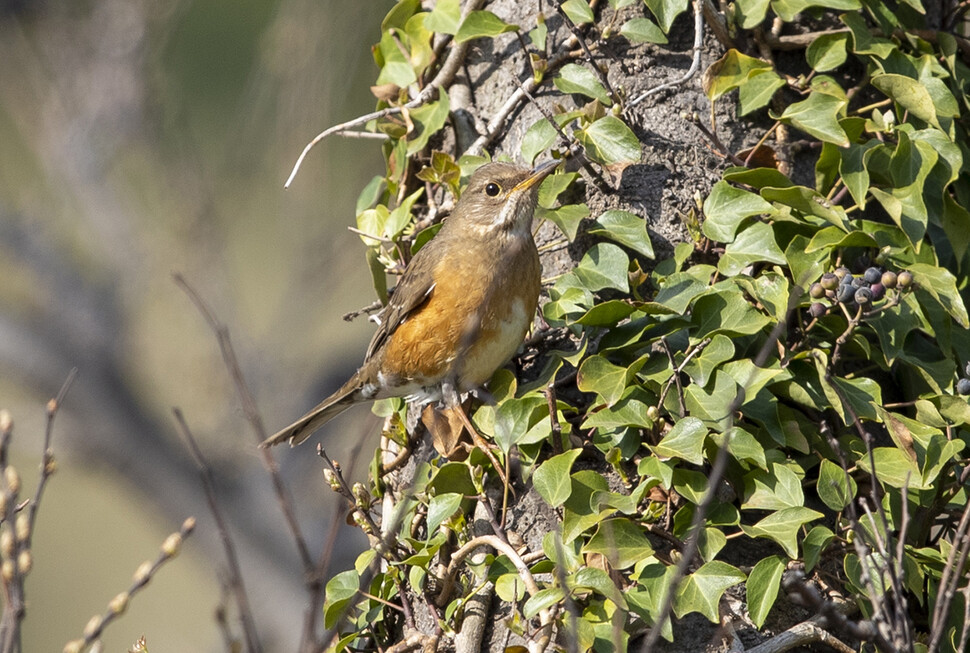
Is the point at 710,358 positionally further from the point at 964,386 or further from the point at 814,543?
the point at 964,386

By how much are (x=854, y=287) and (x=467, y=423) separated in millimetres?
1373

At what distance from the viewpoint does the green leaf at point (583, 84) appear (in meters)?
3.79

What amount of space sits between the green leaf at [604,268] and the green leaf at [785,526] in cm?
91

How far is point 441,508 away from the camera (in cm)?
341

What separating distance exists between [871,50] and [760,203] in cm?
82

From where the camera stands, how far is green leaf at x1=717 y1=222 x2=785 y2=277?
3.42 meters

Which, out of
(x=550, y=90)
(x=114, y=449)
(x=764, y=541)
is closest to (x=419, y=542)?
(x=764, y=541)

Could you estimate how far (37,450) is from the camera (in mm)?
7980

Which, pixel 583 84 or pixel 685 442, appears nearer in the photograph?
A: pixel 685 442

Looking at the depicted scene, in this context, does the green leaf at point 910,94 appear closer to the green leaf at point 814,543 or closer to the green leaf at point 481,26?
the green leaf at point 481,26

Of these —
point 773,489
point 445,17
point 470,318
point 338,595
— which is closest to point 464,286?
point 470,318

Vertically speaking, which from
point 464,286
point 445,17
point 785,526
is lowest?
point 785,526

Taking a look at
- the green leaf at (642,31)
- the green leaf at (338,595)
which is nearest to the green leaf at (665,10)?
the green leaf at (642,31)

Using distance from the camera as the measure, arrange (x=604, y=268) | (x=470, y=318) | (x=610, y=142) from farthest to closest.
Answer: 1. (x=470, y=318)
2. (x=610, y=142)
3. (x=604, y=268)
